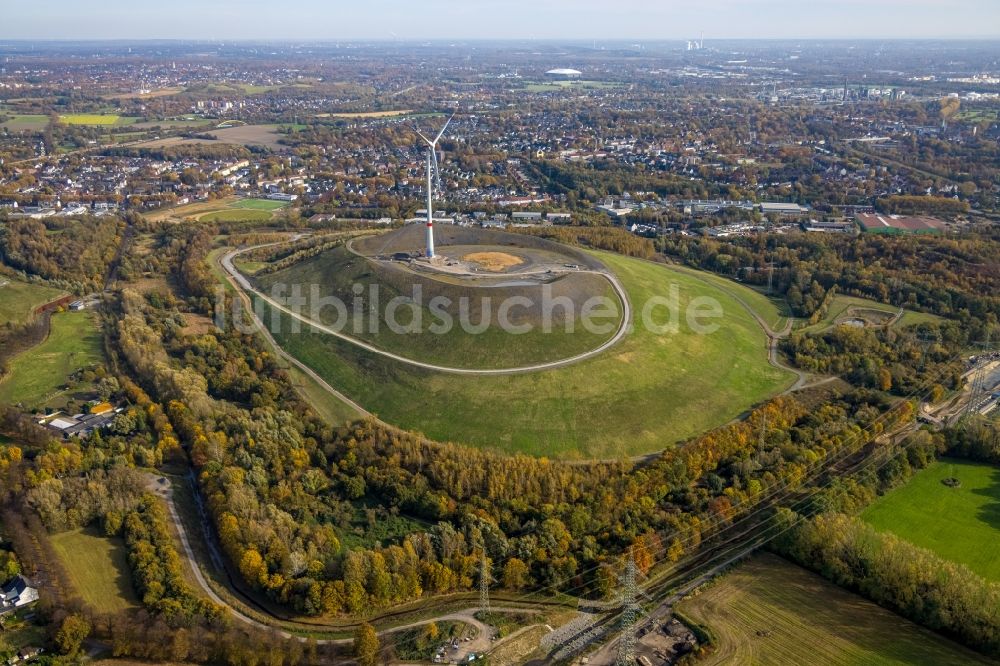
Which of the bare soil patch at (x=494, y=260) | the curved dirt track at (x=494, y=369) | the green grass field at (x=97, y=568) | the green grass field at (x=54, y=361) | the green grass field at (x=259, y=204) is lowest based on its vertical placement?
the green grass field at (x=97, y=568)

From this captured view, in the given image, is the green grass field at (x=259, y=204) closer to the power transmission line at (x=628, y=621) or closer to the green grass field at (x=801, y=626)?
the power transmission line at (x=628, y=621)

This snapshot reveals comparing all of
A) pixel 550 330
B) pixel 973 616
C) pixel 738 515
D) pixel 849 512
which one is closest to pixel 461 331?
pixel 550 330

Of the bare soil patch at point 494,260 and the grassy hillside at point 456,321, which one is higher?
the bare soil patch at point 494,260

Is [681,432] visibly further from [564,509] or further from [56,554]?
[56,554]

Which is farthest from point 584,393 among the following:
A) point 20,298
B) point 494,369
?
point 20,298

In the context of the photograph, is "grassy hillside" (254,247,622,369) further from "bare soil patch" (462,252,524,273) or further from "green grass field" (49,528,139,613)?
"green grass field" (49,528,139,613)

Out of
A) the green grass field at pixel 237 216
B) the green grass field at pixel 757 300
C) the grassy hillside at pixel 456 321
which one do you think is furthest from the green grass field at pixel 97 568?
the green grass field at pixel 237 216

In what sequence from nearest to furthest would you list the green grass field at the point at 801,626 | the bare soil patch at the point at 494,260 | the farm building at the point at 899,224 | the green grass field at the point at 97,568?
1. the green grass field at the point at 801,626
2. the green grass field at the point at 97,568
3. the bare soil patch at the point at 494,260
4. the farm building at the point at 899,224
